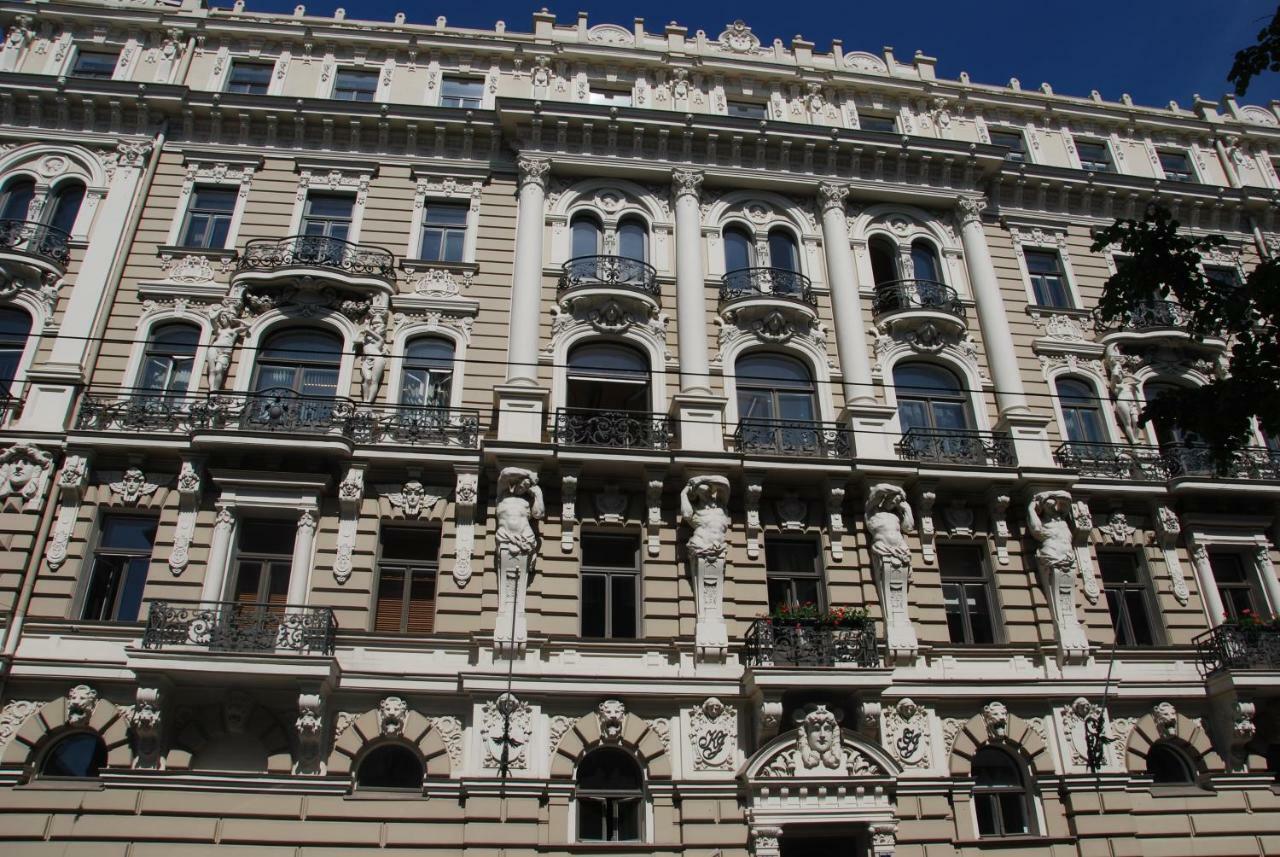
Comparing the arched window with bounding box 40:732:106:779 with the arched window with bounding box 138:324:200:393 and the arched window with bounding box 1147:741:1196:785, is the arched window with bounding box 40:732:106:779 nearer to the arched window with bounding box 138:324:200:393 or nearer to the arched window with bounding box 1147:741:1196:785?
the arched window with bounding box 138:324:200:393

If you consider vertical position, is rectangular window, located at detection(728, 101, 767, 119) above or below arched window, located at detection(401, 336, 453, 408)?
above

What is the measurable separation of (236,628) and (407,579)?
127 inches

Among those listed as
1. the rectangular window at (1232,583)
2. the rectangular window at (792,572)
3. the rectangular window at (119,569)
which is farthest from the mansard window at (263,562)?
the rectangular window at (1232,583)

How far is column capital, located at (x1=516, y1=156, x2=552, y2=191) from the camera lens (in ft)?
77.4

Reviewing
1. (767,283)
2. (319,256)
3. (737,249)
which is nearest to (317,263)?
(319,256)

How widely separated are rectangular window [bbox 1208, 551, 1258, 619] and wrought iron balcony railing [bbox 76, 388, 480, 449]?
16.6 m

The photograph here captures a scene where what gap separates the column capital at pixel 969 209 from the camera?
2514 centimetres

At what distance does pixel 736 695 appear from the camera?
17875 mm

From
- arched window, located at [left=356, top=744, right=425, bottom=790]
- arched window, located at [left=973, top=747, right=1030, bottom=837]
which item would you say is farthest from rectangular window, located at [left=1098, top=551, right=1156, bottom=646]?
arched window, located at [left=356, top=744, right=425, bottom=790]

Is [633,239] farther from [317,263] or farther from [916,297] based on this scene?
[317,263]

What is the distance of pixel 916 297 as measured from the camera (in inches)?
936

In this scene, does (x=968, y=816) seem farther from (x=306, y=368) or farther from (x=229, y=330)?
(x=229, y=330)

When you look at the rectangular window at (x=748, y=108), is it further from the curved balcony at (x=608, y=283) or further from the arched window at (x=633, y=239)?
the curved balcony at (x=608, y=283)

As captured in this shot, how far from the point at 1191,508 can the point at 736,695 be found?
11660 millimetres
